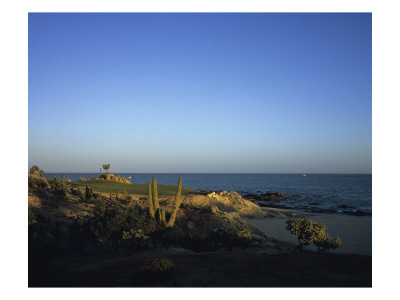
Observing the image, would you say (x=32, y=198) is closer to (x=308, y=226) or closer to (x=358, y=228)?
(x=308, y=226)

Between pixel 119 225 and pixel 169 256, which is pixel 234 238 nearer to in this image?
pixel 169 256

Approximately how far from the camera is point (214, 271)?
9.71m

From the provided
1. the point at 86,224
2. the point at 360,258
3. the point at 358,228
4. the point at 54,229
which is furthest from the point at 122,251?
the point at 358,228

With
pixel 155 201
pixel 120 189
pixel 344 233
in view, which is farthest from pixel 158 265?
pixel 120 189

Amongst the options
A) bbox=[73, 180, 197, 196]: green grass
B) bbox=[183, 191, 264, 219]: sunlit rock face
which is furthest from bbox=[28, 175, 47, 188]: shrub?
bbox=[183, 191, 264, 219]: sunlit rock face

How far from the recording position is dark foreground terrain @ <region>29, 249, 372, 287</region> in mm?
8641

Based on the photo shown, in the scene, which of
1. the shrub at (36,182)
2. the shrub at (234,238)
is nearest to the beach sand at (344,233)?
the shrub at (234,238)

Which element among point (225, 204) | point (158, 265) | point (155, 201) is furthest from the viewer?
point (225, 204)

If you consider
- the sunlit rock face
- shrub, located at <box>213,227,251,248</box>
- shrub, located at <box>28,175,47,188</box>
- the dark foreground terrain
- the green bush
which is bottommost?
the sunlit rock face

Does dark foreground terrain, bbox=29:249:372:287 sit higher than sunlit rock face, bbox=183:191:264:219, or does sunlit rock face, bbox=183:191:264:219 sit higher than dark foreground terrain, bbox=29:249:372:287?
dark foreground terrain, bbox=29:249:372:287

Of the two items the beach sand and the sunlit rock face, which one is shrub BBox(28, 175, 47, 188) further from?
the beach sand

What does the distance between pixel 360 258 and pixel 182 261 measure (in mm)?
8028
